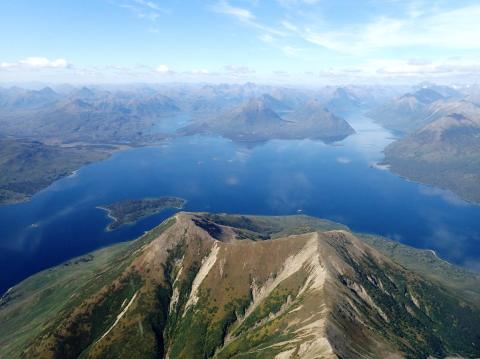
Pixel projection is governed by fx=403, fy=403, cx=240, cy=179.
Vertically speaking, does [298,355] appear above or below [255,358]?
above

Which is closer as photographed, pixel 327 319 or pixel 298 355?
pixel 298 355

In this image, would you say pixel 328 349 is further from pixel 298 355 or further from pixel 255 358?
pixel 255 358

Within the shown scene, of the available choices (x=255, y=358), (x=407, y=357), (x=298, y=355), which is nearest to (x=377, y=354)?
(x=407, y=357)

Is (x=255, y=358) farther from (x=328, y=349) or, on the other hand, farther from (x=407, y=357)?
(x=407, y=357)

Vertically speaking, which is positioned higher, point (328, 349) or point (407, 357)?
point (328, 349)

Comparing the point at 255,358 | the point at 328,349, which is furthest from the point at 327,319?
the point at 255,358

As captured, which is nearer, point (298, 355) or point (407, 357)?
point (298, 355)

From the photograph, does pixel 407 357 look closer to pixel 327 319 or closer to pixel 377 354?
pixel 377 354

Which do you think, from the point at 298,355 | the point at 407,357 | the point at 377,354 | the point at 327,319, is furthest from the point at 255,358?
the point at 407,357
